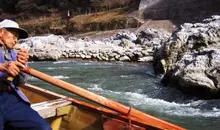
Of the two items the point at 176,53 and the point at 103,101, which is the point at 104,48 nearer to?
the point at 176,53

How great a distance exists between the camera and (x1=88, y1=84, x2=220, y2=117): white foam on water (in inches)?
336

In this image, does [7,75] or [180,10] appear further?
[180,10]

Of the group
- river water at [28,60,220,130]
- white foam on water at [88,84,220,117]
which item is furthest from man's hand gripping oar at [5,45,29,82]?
white foam on water at [88,84,220,117]

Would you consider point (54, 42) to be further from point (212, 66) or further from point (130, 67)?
point (212, 66)

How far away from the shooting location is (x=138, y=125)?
378 cm

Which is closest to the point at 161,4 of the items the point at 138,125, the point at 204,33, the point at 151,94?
the point at 204,33

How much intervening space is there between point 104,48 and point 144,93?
12.2 meters

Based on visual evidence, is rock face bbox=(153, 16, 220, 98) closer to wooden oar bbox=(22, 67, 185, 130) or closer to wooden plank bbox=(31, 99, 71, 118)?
wooden plank bbox=(31, 99, 71, 118)

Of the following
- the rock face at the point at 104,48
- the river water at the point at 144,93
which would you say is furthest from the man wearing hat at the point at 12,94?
the rock face at the point at 104,48

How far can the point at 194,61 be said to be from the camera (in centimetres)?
1052

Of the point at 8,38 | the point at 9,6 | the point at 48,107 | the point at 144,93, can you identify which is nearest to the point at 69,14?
the point at 9,6

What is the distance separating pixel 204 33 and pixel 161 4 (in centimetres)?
2455

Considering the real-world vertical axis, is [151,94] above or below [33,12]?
below

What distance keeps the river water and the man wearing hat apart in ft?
16.2
